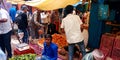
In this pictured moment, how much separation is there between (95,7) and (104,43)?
131cm

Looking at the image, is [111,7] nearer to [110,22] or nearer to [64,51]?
[110,22]

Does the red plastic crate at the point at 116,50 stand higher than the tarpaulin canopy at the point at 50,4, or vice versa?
the tarpaulin canopy at the point at 50,4

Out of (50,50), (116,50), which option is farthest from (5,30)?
(116,50)

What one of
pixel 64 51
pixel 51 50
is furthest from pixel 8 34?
pixel 64 51

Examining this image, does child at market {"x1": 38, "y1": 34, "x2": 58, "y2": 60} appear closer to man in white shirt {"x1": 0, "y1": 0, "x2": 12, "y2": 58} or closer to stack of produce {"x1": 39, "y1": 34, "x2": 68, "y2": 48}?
man in white shirt {"x1": 0, "y1": 0, "x2": 12, "y2": 58}

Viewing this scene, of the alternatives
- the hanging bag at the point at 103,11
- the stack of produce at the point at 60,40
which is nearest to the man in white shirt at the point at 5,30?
the stack of produce at the point at 60,40

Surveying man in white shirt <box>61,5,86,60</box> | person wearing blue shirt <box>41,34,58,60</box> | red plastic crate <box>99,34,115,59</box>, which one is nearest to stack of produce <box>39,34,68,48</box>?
man in white shirt <box>61,5,86,60</box>

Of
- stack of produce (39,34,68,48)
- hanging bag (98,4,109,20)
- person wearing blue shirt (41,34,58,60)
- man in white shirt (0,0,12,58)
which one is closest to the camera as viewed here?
person wearing blue shirt (41,34,58,60)

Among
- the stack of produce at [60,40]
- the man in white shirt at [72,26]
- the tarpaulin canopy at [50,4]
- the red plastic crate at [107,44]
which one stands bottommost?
the stack of produce at [60,40]

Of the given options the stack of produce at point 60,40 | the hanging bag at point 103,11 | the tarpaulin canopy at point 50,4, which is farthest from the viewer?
the stack of produce at point 60,40

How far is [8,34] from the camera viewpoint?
6.37 m

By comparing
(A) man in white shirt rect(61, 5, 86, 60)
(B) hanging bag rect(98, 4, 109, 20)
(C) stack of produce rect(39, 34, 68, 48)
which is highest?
(B) hanging bag rect(98, 4, 109, 20)

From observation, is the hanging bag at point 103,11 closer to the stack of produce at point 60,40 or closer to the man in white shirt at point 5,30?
the stack of produce at point 60,40

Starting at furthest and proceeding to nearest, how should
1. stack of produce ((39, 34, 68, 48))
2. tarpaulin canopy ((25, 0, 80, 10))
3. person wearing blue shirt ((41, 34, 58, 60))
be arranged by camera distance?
stack of produce ((39, 34, 68, 48)), tarpaulin canopy ((25, 0, 80, 10)), person wearing blue shirt ((41, 34, 58, 60))
